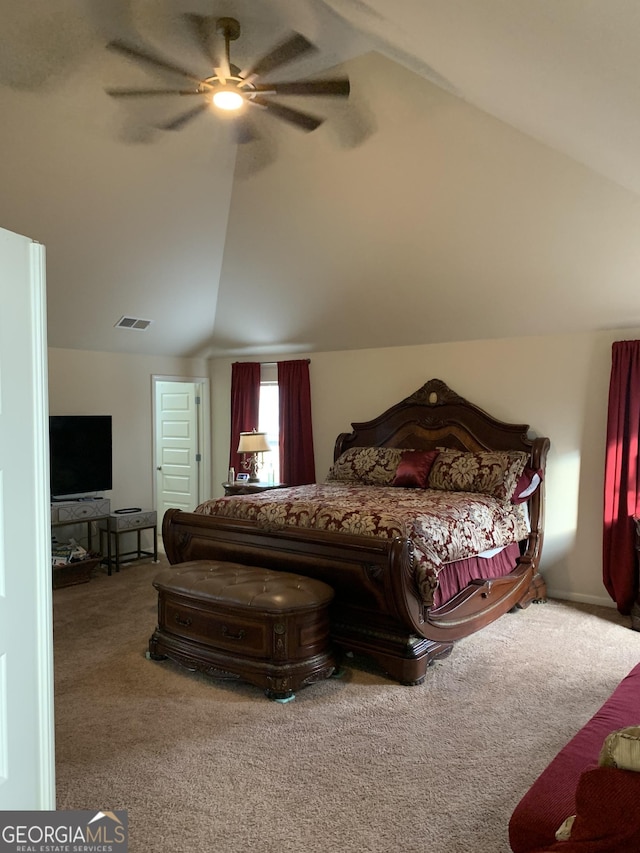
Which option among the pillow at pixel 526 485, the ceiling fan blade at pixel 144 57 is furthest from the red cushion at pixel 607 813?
the pillow at pixel 526 485

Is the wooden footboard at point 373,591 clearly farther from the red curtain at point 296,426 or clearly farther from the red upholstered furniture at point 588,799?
the red curtain at point 296,426

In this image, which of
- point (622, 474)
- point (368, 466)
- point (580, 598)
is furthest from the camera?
point (368, 466)

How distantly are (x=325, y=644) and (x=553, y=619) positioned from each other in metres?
2.01

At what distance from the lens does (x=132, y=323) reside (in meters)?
6.06

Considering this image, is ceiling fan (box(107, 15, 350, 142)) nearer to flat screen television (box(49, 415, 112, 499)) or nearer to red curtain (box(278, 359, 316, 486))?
flat screen television (box(49, 415, 112, 499))

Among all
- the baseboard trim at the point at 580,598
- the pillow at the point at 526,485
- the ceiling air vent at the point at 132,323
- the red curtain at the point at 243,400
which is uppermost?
the ceiling air vent at the point at 132,323

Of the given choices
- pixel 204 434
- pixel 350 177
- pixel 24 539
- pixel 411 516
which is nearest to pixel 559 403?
pixel 411 516

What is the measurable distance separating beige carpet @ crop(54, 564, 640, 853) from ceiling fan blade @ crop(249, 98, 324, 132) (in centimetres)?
312

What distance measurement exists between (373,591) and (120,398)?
3.91 meters

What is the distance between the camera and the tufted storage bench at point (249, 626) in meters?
3.36

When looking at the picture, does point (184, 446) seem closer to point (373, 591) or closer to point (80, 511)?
point (80, 511)

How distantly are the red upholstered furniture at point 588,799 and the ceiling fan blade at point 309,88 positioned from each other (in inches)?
115

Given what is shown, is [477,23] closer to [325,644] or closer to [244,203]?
[325,644]

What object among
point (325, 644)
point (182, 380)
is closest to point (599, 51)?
point (325, 644)
